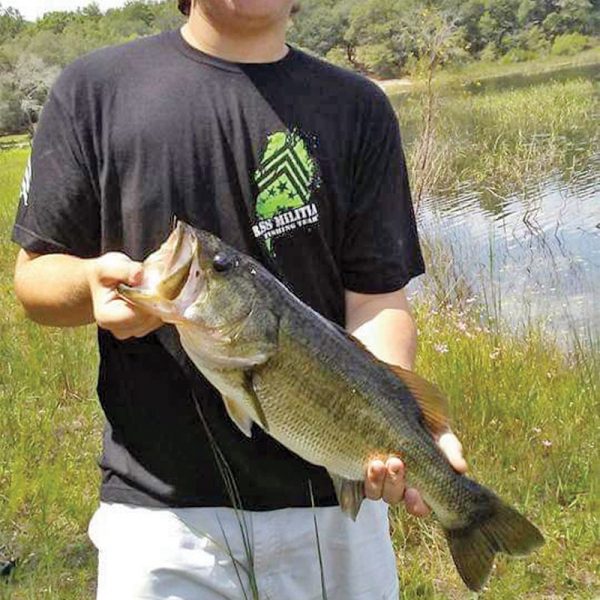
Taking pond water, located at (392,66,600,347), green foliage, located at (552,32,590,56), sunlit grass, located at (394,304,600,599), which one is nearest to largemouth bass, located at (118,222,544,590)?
sunlit grass, located at (394,304,600,599)

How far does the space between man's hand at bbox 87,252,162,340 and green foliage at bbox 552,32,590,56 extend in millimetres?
50928

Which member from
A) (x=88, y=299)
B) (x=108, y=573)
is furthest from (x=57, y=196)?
(x=108, y=573)

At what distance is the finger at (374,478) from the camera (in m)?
1.85

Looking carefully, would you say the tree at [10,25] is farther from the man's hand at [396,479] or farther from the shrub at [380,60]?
the man's hand at [396,479]

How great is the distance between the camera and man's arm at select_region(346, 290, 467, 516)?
1954 mm

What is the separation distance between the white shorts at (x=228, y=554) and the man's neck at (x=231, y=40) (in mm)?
1031

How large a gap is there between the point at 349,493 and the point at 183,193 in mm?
748

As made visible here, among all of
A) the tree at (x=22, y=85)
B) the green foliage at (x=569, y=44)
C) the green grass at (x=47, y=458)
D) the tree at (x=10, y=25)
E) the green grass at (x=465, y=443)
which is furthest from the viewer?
the tree at (x=10, y=25)

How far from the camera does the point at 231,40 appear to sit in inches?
77.0

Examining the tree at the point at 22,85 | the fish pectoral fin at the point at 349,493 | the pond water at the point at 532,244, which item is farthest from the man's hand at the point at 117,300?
the tree at the point at 22,85

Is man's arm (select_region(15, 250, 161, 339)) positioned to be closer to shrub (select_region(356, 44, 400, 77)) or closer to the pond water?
the pond water

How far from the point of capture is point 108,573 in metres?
1.90

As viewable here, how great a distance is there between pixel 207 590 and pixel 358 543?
38 cm

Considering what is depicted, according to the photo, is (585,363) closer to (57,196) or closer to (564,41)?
(57,196)
